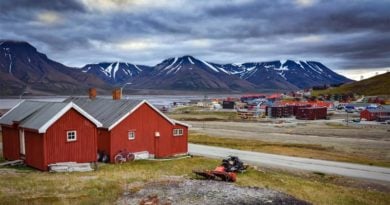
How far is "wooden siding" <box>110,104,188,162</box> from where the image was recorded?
130 feet

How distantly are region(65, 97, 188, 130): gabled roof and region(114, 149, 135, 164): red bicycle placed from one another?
8.47 feet

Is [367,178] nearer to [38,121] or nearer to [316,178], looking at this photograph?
[316,178]

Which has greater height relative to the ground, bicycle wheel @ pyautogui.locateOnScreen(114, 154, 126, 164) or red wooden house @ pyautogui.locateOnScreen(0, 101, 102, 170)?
red wooden house @ pyautogui.locateOnScreen(0, 101, 102, 170)

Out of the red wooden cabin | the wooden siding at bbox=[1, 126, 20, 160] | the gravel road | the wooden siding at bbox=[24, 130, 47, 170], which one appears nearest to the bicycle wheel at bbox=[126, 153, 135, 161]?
the wooden siding at bbox=[24, 130, 47, 170]

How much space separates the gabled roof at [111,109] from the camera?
1565 inches

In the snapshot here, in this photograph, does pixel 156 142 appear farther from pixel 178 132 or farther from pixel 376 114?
pixel 376 114

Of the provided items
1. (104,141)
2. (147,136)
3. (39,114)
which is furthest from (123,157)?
(39,114)

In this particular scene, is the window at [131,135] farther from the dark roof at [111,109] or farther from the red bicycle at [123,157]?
the dark roof at [111,109]

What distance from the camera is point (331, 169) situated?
4047 centimetres

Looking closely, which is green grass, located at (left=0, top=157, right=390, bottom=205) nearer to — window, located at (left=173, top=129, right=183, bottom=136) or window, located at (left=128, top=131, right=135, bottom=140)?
window, located at (left=128, top=131, right=135, bottom=140)

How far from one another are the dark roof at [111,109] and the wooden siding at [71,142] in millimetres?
4101

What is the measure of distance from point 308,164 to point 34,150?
85.0ft

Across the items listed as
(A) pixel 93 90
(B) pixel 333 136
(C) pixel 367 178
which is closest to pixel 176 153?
(A) pixel 93 90

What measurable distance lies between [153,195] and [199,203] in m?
2.92
